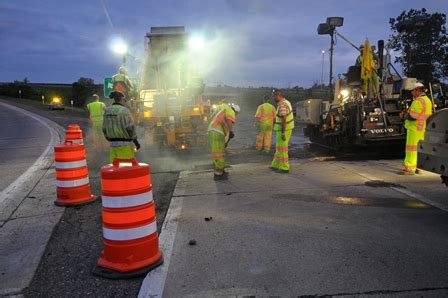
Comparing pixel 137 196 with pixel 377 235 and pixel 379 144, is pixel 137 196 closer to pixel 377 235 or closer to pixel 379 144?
pixel 377 235

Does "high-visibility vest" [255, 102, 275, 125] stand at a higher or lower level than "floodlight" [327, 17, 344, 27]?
lower

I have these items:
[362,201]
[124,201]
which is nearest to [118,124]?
[124,201]

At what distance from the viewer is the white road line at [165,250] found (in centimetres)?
410

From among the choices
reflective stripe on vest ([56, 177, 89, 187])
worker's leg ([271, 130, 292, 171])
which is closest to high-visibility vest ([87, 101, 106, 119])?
worker's leg ([271, 130, 292, 171])

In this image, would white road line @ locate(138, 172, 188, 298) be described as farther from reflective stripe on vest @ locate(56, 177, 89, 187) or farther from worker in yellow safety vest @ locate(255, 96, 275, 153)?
worker in yellow safety vest @ locate(255, 96, 275, 153)

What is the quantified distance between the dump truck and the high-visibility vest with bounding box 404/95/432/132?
697 cm

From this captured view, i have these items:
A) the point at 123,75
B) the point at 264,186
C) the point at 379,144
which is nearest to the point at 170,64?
the point at 123,75

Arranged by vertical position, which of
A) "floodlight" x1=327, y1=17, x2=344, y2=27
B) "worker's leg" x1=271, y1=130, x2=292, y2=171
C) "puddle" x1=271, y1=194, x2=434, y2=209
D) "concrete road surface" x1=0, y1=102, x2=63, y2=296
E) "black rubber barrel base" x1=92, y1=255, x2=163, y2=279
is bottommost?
"concrete road surface" x1=0, y1=102, x2=63, y2=296

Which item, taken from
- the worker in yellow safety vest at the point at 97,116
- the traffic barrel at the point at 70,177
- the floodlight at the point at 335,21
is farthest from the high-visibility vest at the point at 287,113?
the worker in yellow safety vest at the point at 97,116

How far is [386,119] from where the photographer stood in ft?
37.8

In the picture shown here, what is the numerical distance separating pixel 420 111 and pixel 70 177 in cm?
664

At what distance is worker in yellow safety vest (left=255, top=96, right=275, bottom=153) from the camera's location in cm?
1386

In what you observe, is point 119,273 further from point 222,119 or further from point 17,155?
point 17,155

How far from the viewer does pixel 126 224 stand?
15.0ft
